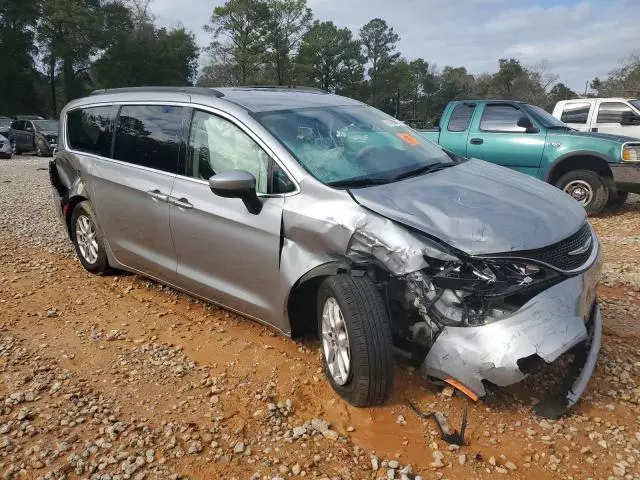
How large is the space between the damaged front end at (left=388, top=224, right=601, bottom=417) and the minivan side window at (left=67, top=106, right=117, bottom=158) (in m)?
3.24

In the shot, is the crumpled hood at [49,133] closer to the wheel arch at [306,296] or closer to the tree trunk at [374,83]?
the wheel arch at [306,296]

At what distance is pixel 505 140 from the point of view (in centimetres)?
845

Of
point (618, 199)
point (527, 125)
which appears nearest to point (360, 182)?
point (527, 125)

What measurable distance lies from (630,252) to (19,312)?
613 cm

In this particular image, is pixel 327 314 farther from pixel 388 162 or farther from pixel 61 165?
pixel 61 165

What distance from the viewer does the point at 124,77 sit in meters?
43.3

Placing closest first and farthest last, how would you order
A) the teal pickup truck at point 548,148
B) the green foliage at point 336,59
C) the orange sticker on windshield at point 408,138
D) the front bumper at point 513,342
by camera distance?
the front bumper at point 513,342 < the orange sticker on windshield at point 408,138 < the teal pickup truck at point 548,148 < the green foliage at point 336,59

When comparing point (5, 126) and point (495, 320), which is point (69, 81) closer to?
point (5, 126)

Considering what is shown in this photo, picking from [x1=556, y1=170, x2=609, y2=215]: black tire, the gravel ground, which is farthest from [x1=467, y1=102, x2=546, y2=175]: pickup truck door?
the gravel ground

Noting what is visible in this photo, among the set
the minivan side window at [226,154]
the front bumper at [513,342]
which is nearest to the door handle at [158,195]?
the minivan side window at [226,154]

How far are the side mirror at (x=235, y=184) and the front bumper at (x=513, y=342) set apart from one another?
1407 millimetres

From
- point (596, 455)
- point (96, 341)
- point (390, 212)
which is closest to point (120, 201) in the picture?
point (96, 341)

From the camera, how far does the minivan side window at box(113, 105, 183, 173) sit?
406 cm

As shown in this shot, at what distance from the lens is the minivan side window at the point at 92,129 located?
481 cm
